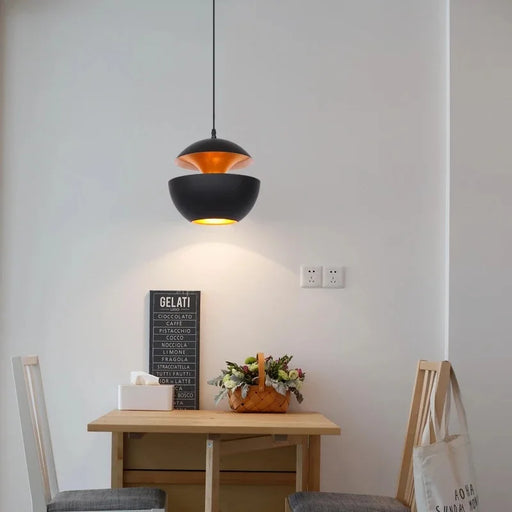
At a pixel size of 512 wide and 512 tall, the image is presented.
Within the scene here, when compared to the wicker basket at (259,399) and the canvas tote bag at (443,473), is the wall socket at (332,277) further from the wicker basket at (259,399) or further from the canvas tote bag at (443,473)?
the canvas tote bag at (443,473)

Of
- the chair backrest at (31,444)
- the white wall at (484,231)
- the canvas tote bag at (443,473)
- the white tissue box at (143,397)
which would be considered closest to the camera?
the canvas tote bag at (443,473)

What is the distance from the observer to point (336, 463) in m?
3.35

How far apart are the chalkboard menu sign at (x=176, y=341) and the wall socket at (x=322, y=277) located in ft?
1.47

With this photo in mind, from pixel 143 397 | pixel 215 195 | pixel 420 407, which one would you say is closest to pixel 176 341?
pixel 143 397

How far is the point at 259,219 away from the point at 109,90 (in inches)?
33.2

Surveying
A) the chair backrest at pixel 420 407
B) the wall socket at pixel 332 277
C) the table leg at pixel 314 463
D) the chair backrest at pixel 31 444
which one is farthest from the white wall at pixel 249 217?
the chair backrest at pixel 31 444

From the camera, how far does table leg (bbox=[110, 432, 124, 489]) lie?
318 centimetres

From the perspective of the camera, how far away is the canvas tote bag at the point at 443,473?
2344 mm

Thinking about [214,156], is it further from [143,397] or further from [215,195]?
[143,397]

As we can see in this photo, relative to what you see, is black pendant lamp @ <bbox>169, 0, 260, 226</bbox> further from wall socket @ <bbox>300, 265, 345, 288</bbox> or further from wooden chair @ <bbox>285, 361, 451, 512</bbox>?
wooden chair @ <bbox>285, 361, 451, 512</bbox>

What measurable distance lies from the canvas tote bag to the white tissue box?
45.3 inches

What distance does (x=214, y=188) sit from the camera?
2.75 m

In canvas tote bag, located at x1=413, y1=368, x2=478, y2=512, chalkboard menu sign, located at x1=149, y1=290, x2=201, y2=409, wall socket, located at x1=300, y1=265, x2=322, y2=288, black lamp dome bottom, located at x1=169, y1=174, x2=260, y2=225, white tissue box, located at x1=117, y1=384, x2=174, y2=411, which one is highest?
black lamp dome bottom, located at x1=169, y1=174, x2=260, y2=225

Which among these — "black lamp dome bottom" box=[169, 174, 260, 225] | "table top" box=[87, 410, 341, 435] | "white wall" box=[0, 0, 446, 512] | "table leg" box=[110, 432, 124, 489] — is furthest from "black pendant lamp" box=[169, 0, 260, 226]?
"table leg" box=[110, 432, 124, 489]
